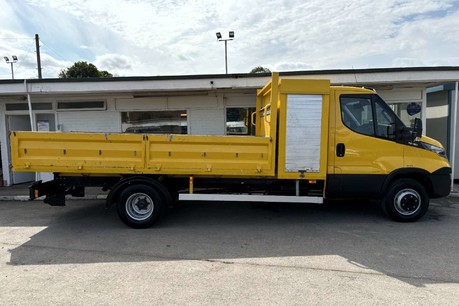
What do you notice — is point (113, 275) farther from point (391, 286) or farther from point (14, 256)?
point (391, 286)

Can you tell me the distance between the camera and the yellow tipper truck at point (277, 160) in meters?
5.49

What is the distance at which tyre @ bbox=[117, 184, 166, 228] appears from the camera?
563cm

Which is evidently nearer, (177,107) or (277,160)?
(277,160)

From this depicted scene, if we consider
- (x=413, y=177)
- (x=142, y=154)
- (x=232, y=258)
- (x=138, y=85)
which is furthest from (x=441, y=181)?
(x=138, y=85)

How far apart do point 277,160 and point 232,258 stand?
196 cm

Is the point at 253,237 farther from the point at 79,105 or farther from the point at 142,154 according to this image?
the point at 79,105

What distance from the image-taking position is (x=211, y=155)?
5551mm

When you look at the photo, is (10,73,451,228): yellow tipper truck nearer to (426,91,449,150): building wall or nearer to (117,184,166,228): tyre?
(117,184,166,228): tyre

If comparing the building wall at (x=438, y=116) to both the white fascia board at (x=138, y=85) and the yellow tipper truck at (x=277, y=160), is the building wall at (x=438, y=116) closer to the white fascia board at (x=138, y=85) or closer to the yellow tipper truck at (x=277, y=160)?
the yellow tipper truck at (x=277, y=160)

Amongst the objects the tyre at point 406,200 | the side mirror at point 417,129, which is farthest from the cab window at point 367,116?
the tyre at point 406,200

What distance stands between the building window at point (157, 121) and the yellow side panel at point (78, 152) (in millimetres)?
4400

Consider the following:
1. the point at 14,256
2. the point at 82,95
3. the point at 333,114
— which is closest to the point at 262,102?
the point at 333,114

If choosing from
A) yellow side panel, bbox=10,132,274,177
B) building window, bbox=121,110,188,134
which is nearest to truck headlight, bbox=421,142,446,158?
yellow side panel, bbox=10,132,274,177

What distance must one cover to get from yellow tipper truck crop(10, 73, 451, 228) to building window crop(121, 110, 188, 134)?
166 inches
